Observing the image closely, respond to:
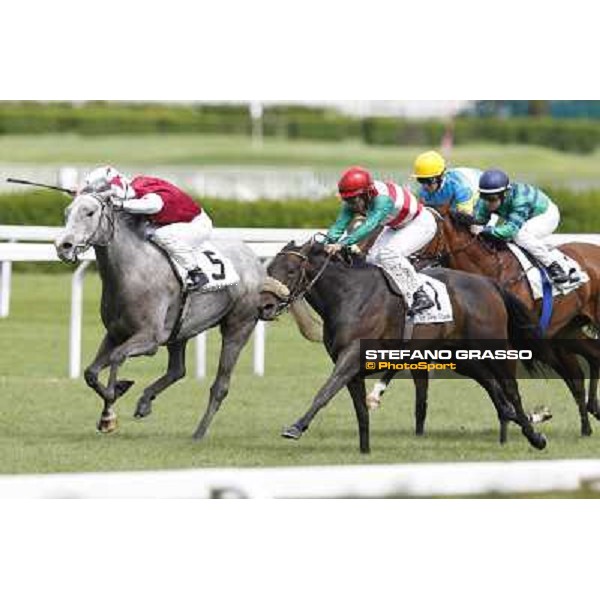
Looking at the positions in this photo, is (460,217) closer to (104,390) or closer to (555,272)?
(555,272)

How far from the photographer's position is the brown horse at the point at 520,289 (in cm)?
931

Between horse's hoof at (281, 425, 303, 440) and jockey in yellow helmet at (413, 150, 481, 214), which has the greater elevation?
jockey in yellow helmet at (413, 150, 481, 214)

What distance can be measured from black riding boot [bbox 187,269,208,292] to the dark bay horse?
82cm

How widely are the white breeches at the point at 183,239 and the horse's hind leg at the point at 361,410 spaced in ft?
3.77

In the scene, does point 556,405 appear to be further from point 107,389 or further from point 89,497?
point 89,497

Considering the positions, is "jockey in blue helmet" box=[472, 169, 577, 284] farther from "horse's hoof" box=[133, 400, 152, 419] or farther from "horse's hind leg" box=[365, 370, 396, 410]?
"horse's hoof" box=[133, 400, 152, 419]

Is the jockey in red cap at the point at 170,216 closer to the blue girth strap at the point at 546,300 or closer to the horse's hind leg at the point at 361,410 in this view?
the horse's hind leg at the point at 361,410

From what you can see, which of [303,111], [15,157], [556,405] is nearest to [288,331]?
[556,405]

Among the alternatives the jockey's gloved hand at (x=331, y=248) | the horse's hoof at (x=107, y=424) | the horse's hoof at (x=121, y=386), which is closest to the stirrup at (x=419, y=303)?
the jockey's gloved hand at (x=331, y=248)

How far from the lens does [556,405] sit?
404 inches

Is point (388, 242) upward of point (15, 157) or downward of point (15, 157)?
upward

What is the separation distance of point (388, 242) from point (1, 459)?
2240 mm

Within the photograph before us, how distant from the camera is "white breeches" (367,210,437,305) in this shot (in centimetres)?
845

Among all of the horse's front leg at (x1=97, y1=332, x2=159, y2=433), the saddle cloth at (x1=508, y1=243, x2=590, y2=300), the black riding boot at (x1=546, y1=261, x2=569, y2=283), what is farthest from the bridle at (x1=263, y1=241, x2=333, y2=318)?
the black riding boot at (x1=546, y1=261, x2=569, y2=283)
